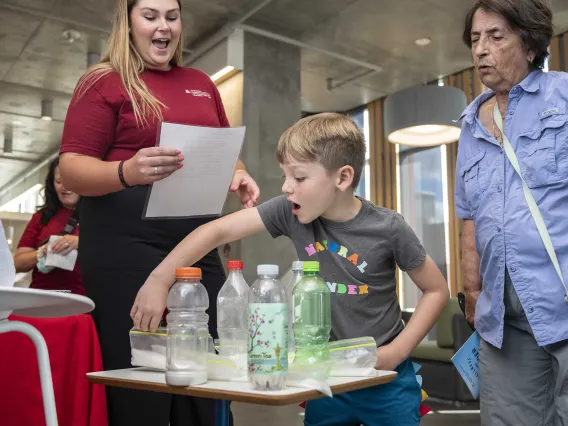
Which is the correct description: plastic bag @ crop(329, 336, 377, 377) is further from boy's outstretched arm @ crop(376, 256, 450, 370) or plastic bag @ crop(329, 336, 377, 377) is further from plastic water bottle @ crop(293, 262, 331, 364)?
boy's outstretched arm @ crop(376, 256, 450, 370)

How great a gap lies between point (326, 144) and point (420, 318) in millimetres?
474

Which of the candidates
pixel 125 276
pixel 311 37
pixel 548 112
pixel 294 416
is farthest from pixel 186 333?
pixel 311 37

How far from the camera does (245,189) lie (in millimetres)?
1757

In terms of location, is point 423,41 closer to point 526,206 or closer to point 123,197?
point 526,206

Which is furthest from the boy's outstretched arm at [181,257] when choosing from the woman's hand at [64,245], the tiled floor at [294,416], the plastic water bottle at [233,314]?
the tiled floor at [294,416]

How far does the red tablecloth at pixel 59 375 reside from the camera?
1.73 meters

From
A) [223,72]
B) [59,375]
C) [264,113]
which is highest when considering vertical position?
[223,72]

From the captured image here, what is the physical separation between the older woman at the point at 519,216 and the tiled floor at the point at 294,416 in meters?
2.42

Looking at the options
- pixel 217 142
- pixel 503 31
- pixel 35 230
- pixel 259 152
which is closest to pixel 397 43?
pixel 259 152

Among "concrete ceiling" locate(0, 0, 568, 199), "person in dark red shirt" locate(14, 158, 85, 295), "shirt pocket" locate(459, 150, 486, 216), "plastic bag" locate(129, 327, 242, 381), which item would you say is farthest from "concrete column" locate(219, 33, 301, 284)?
"plastic bag" locate(129, 327, 242, 381)

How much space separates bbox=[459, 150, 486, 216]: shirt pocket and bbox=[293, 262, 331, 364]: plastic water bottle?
2.21ft

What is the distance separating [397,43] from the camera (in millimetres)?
6402

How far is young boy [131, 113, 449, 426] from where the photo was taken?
148 cm

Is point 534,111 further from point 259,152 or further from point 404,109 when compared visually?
point 259,152
